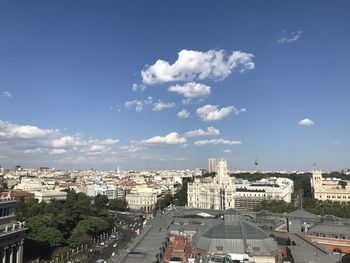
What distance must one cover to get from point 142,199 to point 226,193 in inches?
2154

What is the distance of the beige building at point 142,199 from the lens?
18209 centimetres

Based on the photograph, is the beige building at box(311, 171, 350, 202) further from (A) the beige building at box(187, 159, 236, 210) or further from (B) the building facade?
(B) the building facade

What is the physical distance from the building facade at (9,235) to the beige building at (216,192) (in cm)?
9677

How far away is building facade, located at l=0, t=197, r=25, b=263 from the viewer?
5156cm

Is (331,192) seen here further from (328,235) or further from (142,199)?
(328,235)

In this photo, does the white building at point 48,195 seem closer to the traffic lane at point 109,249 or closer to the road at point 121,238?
the road at point 121,238

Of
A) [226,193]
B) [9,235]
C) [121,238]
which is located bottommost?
[121,238]

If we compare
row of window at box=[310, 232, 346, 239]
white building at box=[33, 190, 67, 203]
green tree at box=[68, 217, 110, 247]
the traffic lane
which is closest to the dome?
row of window at box=[310, 232, 346, 239]

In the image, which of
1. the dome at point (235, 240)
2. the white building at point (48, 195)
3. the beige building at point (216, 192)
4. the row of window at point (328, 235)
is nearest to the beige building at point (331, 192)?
the beige building at point (216, 192)

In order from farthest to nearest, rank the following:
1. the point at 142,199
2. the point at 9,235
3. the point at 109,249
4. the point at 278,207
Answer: the point at 142,199, the point at 278,207, the point at 109,249, the point at 9,235

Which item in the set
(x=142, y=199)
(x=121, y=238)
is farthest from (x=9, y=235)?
(x=142, y=199)

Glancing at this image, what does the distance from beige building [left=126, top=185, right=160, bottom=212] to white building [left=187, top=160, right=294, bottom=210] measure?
98.3 ft

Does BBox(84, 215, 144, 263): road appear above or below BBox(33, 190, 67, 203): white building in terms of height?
below

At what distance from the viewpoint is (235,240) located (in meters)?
49.6
